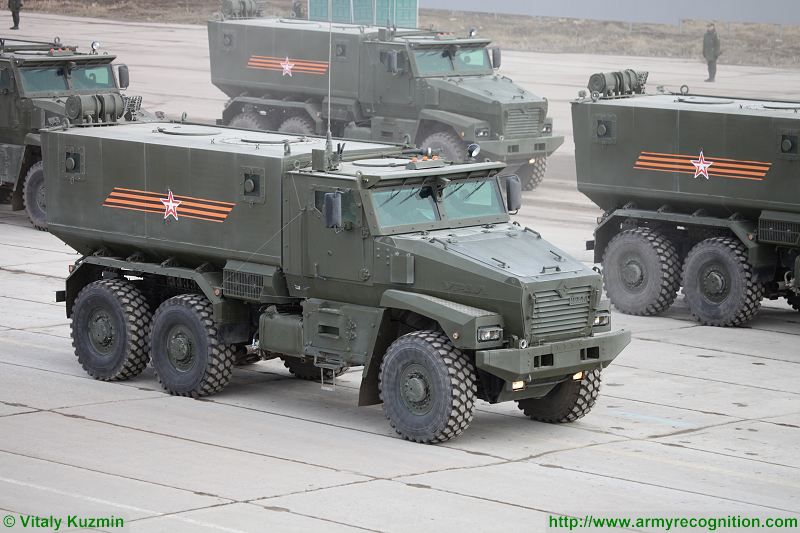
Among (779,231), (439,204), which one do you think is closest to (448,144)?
(779,231)

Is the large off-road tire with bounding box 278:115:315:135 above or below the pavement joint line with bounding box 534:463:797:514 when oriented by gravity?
above

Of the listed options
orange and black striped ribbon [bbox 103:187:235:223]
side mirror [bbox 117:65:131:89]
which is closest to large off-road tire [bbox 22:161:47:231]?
side mirror [bbox 117:65:131:89]

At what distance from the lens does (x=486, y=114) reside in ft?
90.3

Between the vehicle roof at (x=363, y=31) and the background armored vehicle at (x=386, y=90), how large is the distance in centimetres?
2

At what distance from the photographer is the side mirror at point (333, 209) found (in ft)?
44.8

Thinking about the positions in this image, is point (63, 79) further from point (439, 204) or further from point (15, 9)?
point (15, 9)

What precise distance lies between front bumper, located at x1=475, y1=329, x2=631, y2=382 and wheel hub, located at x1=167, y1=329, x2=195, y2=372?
302 cm

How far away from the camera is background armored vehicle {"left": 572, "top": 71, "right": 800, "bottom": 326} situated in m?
18.6

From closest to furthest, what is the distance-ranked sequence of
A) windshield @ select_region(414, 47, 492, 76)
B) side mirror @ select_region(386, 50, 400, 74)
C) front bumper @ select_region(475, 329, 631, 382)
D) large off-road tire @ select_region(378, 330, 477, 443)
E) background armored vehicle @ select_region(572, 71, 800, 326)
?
front bumper @ select_region(475, 329, 631, 382) < large off-road tire @ select_region(378, 330, 477, 443) < background armored vehicle @ select_region(572, 71, 800, 326) < side mirror @ select_region(386, 50, 400, 74) < windshield @ select_region(414, 47, 492, 76)

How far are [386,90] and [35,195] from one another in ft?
22.0

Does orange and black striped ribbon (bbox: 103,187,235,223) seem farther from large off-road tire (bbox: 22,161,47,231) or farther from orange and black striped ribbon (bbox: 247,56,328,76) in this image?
orange and black striped ribbon (bbox: 247,56,328,76)

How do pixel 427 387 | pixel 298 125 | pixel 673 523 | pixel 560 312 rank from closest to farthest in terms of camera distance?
pixel 673 523, pixel 427 387, pixel 560 312, pixel 298 125

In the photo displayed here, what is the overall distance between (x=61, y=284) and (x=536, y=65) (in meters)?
28.5

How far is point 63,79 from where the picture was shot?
2566 centimetres
